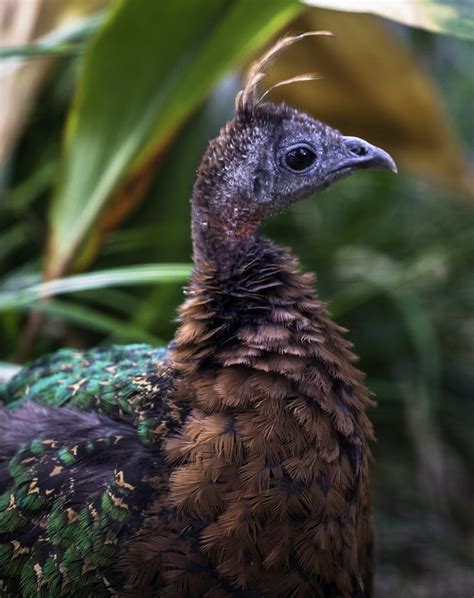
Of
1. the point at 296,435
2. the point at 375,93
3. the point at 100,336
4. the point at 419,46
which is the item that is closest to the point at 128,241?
the point at 100,336

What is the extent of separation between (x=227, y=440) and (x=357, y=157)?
58 centimetres

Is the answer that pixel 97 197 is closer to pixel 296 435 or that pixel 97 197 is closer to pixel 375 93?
pixel 296 435

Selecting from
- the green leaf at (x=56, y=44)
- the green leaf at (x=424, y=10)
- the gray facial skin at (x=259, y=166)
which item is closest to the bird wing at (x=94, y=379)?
the gray facial skin at (x=259, y=166)

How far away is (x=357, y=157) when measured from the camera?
1483mm

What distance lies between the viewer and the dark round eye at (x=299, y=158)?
1484 millimetres

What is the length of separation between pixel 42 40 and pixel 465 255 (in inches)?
66.7

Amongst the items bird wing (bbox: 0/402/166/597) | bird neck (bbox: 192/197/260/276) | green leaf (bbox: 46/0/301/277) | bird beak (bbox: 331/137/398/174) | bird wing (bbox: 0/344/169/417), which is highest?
green leaf (bbox: 46/0/301/277)

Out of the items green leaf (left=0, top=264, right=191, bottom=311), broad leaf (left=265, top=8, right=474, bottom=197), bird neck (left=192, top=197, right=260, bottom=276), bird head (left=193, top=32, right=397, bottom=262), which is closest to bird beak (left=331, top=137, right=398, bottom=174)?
bird head (left=193, top=32, right=397, bottom=262)

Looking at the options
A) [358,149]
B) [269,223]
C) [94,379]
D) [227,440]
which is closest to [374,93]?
[269,223]

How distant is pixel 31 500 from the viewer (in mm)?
1356

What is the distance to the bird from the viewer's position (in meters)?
1.28

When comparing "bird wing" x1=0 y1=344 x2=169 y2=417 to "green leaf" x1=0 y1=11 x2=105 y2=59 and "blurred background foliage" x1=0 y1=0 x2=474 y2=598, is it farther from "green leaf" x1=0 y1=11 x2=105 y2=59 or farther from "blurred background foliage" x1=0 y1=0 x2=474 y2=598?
"green leaf" x1=0 y1=11 x2=105 y2=59

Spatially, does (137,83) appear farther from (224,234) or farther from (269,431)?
(269,431)

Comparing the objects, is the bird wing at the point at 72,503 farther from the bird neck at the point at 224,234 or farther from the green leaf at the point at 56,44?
the green leaf at the point at 56,44
